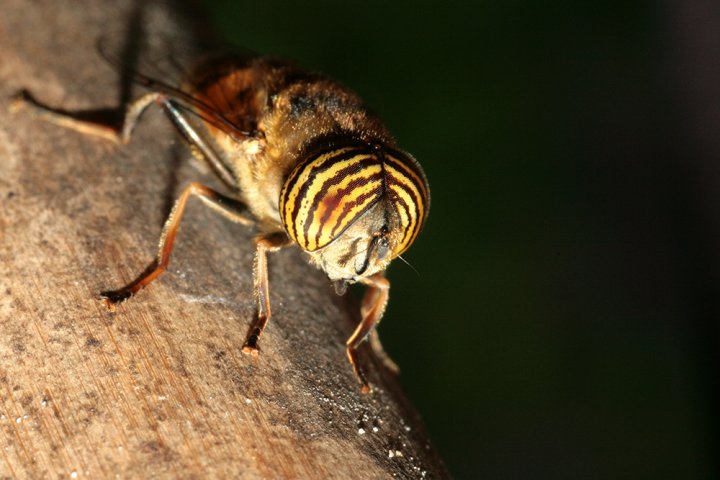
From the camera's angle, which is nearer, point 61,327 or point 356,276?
point 61,327

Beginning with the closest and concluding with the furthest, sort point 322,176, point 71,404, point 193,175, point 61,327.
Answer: point 71,404, point 61,327, point 322,176, point 193,175

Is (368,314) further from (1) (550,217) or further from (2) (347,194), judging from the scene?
(1) (550,217)

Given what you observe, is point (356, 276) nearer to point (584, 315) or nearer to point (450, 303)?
point (450, 303)

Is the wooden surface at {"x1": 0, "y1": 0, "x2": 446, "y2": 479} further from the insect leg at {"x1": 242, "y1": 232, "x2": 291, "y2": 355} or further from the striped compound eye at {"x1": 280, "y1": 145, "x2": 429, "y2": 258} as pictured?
the striped compound eye at {"x1": 280, "y1": 145, "x2": 429, "y2": 258}

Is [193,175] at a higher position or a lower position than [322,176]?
lower

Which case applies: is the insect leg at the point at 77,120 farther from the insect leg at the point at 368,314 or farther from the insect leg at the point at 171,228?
the insect leg at the point at 368,314

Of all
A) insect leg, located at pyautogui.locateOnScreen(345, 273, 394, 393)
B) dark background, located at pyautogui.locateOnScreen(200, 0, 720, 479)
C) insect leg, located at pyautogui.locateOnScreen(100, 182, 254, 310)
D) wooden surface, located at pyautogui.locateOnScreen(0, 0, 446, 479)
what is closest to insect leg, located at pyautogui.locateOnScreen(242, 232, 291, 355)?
wooden surface, located at pyautogui.locateOnScreen(0, 0, 446, 479)

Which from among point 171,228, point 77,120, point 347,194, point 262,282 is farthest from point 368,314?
point 77,120

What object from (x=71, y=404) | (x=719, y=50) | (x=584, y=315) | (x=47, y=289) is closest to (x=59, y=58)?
(x=47, y=289)
